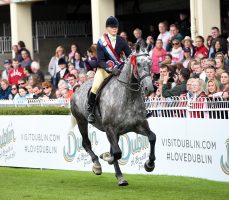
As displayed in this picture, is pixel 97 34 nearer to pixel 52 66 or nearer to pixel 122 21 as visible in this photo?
pixel 52 66

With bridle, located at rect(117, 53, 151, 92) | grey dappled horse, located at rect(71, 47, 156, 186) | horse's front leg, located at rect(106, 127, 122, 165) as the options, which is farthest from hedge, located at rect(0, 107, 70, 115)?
bridle, located at rect(117, 53, 151, 92)

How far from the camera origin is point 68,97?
68.8 feet

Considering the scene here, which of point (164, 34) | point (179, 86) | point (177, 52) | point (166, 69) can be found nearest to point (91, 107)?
point (179, 86)

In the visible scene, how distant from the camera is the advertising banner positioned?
1559cm

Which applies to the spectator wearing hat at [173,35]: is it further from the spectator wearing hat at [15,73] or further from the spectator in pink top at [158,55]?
the spectator wearing hat at [15,73]

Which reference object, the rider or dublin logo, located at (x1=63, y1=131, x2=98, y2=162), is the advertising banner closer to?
dublin logo, located at (x1=63, y1=131, x2=98, y2=162)

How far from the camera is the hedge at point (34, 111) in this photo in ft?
64.9

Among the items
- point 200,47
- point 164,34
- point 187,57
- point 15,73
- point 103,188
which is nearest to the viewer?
point 103,188

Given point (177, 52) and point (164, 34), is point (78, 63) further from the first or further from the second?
point (177, 52)

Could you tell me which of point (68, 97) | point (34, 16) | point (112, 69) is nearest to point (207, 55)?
point (68, 97)

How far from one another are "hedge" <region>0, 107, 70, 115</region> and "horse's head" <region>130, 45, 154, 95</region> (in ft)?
17.8

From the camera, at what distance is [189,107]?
1630cm

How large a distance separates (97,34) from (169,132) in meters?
12.1

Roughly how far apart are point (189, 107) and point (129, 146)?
1924 millimetres
